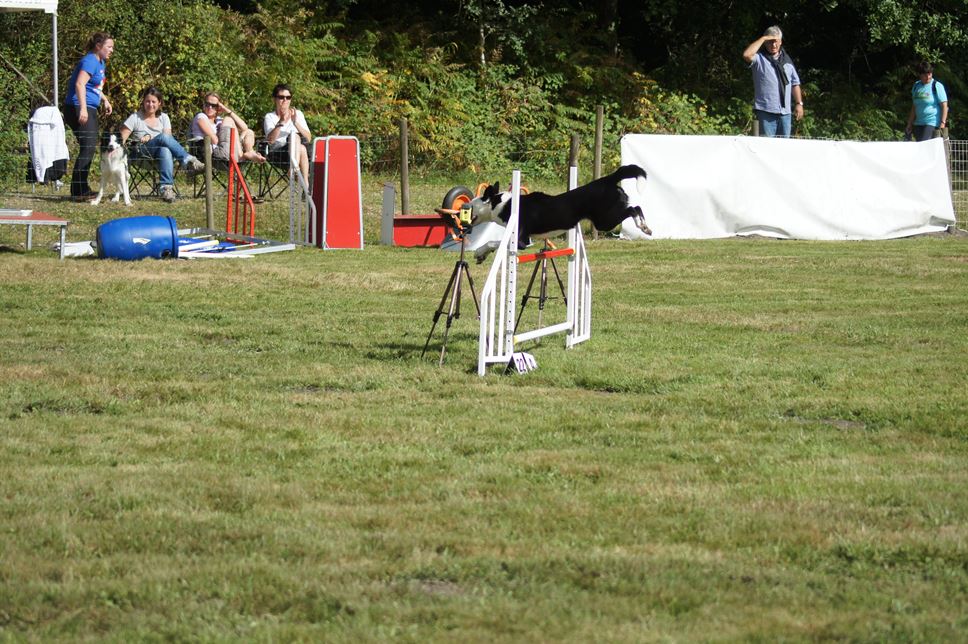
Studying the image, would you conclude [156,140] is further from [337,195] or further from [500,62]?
[500,62]

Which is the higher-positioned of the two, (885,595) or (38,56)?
(38,56)

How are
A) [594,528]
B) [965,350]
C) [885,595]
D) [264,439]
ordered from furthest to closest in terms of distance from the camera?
[965,350] < [264,439] < [594,528] < [885,595]

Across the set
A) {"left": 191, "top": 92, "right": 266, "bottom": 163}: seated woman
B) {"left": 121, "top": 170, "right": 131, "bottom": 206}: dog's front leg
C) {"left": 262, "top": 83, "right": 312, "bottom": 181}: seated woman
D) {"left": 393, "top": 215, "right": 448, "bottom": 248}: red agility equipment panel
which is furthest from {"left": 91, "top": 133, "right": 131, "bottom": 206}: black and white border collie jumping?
{"left": 393, "top": 215, "right": 448, "bottom": 248}: red agility equipment panel

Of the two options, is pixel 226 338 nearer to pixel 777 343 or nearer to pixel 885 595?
pixel 777 343

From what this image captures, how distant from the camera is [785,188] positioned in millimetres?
18312

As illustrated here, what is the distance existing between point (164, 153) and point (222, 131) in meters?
0.87

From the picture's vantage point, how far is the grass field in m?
4.26

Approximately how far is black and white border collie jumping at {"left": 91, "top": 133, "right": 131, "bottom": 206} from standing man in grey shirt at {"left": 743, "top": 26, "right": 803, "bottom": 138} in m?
8.22

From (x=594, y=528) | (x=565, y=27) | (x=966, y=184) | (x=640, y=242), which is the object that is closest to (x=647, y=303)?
(x=640, y=242)

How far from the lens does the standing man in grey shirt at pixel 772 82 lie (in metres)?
18.7

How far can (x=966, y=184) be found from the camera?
2081 centimetres

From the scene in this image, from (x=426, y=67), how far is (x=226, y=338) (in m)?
17.4

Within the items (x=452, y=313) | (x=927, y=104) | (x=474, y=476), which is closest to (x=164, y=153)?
(x=452, y=313)

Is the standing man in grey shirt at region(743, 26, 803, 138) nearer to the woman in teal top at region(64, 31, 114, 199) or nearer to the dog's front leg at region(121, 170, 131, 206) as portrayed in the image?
the dog's front leg at region(121, 170, 131, 206)
